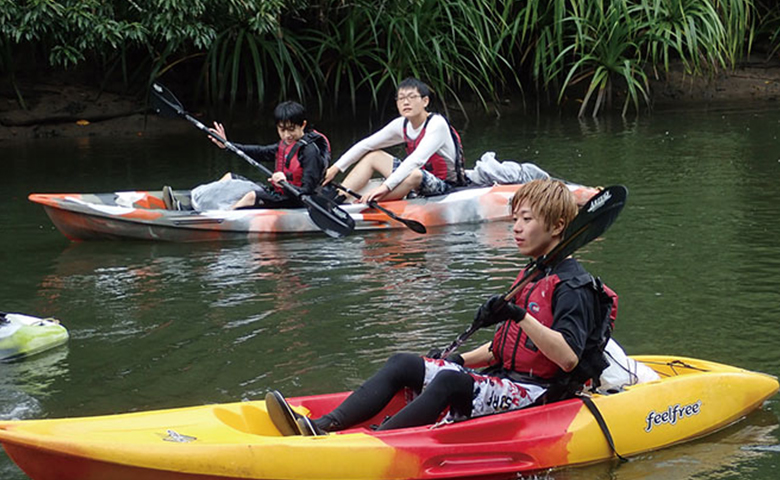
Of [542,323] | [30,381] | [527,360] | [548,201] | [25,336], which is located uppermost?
[548,201]

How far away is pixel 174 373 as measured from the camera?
4547 mm

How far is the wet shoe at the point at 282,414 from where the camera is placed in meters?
3.23

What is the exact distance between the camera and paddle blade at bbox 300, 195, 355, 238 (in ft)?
22.0

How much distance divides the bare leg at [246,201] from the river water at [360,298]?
340 millimetres

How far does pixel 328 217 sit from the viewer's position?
22.0 feet

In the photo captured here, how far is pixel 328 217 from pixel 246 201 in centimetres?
72

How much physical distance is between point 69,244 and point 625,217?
356 centimetres

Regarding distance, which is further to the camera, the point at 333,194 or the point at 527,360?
the point at 333,194

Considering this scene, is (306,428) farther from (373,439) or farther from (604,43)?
(604,43)

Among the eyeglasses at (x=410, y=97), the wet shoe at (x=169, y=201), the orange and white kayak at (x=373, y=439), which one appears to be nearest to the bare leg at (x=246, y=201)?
the wet shoe at (x=169, y=201)

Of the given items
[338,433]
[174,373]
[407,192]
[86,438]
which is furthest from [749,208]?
[86,438]

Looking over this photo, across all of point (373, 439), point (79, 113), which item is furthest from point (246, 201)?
point (79, 113)

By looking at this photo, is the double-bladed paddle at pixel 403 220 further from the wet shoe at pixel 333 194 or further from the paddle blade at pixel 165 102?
the paddle blade at pixel 165 102

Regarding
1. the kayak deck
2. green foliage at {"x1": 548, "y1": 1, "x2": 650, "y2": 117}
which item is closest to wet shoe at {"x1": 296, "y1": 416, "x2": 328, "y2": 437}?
the kayak deck
